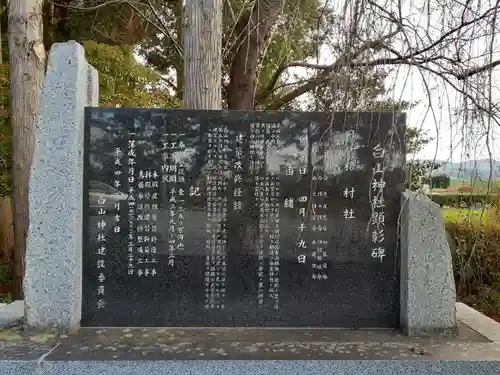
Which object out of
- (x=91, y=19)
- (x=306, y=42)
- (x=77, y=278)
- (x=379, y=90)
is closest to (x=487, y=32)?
(x=379, y=90)

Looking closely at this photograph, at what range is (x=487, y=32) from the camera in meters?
2.04

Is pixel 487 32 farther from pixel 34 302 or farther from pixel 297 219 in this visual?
pixel 34 302

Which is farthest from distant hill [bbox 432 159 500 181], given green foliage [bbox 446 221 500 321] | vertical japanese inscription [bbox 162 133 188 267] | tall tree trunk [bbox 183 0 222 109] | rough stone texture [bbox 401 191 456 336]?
green foliage [bbox 446 221 500 321]

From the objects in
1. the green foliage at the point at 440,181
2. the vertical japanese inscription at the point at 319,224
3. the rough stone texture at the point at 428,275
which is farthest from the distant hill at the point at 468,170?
the vertical japanese inscription at the point at 319,224

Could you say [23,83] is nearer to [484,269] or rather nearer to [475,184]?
[475,184]

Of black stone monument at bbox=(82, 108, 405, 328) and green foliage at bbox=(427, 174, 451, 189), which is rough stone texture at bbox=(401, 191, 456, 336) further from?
green foliage at bbox=(427, 174, 451, 189)

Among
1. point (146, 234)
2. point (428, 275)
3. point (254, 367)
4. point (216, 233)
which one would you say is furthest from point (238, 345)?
point (428, 275)

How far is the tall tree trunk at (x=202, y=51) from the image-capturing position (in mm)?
4500

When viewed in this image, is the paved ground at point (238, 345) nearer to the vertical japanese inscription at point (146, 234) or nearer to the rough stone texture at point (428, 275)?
the rough stone texture at point (428, 275)

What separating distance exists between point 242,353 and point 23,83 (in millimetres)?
4244

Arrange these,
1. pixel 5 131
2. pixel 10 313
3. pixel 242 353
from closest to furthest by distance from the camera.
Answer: pixel 242 353
pixel 10 313
pixel 5 131

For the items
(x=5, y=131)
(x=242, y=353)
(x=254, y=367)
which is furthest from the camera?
(x=5, y=131)

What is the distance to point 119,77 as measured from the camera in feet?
24.2

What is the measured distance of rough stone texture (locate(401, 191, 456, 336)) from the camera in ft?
10.7
